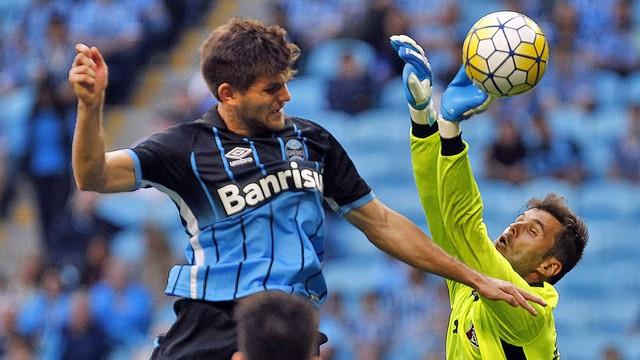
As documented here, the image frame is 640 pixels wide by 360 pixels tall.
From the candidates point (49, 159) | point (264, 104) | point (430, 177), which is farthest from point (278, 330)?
point (49, 159)

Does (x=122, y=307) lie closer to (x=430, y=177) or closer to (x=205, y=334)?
(x=430, y=177)

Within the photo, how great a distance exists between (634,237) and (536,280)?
6295mm

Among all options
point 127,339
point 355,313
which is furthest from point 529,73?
point 127,339

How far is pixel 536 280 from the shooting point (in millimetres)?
5941

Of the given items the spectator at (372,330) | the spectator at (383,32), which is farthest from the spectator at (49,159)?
the spectator at (372,330)

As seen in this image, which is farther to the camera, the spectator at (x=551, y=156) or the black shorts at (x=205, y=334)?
the spectator at (x=551, y=156)

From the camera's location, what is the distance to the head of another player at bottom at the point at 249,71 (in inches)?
208

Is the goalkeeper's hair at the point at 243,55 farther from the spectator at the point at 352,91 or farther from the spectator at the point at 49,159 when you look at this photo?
the spectator at the point at 49,159

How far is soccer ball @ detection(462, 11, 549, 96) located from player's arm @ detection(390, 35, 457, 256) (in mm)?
222

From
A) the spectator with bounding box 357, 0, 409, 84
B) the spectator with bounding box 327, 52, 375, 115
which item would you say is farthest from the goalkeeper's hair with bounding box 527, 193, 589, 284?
the spectator with bounding box 357, 0, 409, 84

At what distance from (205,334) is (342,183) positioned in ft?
2.99

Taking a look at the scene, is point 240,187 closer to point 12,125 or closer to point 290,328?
point 290,328

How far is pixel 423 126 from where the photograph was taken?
18.9ft

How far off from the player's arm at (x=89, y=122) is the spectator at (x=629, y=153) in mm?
7871
